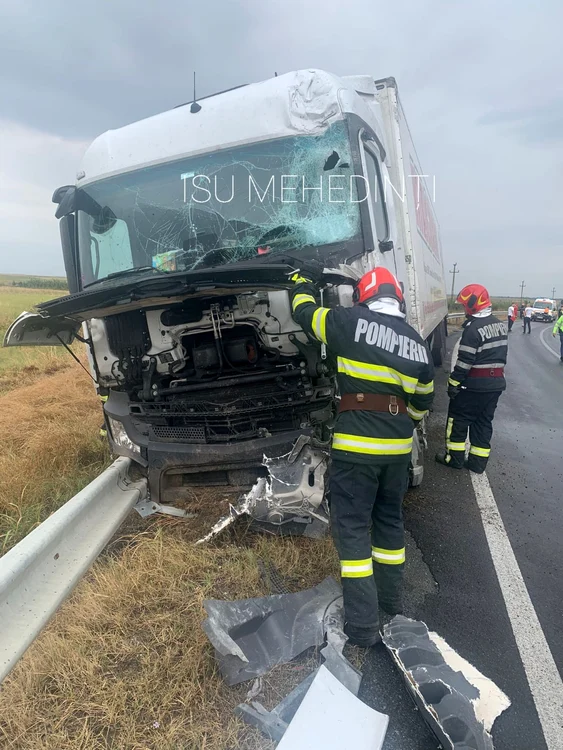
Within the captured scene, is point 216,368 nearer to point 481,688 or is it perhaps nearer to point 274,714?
point 274,714

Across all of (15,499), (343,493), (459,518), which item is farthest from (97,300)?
(459,518)

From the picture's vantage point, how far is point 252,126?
333 centimetres

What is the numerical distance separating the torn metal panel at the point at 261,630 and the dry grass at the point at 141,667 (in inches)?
2.8

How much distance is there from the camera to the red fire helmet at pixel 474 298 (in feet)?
15.3

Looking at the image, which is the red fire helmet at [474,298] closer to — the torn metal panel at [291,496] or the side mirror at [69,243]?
the torn metal panel at [291,496]

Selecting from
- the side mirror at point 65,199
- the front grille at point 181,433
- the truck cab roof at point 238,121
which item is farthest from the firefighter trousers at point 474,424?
the side mirror at point 65,199

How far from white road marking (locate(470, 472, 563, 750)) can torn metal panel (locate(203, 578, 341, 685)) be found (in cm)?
93

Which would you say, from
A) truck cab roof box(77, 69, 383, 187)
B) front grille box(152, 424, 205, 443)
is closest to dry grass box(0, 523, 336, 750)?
front grille box(152, 424, 205, 443)

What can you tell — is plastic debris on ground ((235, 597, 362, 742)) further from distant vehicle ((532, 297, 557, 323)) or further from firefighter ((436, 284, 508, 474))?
distant vehicle ((532, 297, 557, 323))

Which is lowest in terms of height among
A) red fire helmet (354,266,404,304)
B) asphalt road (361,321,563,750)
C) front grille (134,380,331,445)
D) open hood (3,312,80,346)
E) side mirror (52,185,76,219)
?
asphalt road (361,321,563,750)

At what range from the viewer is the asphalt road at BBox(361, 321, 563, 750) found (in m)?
2.00

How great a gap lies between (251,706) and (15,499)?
2.64 m

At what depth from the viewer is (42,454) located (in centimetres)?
449

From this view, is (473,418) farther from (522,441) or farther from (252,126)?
(252,126)
